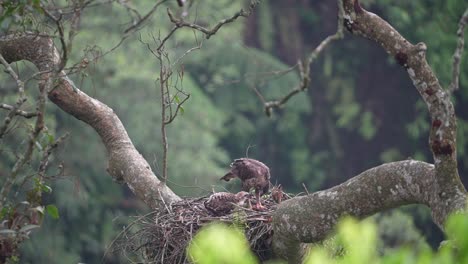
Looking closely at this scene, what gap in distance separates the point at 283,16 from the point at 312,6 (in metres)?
0.98

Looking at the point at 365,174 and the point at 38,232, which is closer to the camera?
the point at 365,174

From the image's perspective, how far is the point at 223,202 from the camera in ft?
18.0

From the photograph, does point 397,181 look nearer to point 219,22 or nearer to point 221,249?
point 219,22

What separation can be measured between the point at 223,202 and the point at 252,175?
0.49m

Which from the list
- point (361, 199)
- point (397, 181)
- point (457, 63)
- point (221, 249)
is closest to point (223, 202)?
point (361, 199)

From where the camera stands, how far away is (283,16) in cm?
2003

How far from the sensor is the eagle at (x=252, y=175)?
19.1 feet

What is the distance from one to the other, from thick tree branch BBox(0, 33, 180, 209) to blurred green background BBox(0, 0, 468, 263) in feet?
24.5

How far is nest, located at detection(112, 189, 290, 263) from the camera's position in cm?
501

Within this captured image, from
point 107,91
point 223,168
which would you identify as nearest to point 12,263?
point 107,91

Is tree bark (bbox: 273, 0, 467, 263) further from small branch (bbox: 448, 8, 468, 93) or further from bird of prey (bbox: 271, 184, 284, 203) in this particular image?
bird of prey (bbox: 271, 184, 284, 203)

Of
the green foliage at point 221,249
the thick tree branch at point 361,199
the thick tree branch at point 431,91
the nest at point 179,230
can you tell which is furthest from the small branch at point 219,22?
the green foliage at point 221,249

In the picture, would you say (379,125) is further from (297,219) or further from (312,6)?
(297,219)

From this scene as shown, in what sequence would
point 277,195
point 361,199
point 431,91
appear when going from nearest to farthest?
point 431,91
point 361,199
point 277,195
